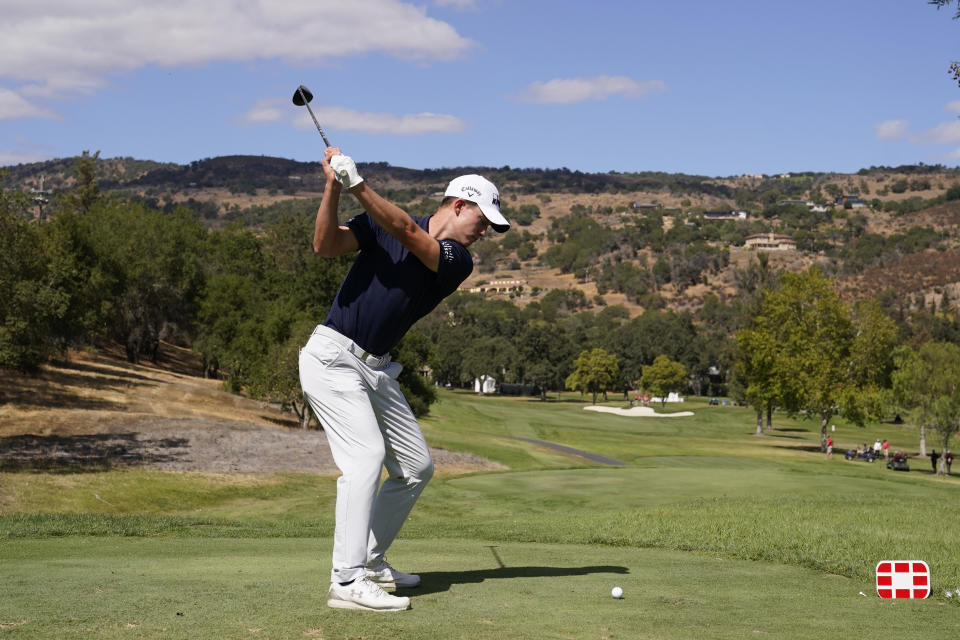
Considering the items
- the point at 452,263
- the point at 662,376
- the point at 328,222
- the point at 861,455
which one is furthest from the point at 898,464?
the point at 662,376

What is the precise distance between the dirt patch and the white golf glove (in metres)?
27.8

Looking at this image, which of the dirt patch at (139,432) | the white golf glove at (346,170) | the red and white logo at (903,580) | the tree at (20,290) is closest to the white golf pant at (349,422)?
the white golf glove at (346,170)

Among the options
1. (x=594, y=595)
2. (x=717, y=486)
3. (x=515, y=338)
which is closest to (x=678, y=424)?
(x=515, y=338)

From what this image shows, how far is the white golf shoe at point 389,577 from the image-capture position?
7.01 m

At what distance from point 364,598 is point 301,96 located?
388cm

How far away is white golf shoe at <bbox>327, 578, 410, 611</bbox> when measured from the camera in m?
6.25

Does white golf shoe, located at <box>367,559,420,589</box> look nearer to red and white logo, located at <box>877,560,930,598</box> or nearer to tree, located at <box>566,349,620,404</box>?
red and white logo, located at <box>877,560,930,598</box>

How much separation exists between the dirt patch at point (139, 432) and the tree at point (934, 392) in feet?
98.1

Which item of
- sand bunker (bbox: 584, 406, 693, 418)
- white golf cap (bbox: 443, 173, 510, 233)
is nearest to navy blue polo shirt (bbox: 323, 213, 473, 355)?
white golf cap (bbox: 443, 173, 510, 233)

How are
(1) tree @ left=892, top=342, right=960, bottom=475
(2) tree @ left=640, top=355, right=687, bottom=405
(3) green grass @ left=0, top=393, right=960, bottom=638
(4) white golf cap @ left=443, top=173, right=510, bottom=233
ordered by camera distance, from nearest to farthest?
1. (3) green grass @ left=0, top=393, right=960, bottom=638
2. (4) white golf cap @ left=443, top=173, right=510, bottom=233
3. (1) tree @ left=892, top=342, right=960, bottom=475
4. (2) tree @ left=640, top=355, right=687, bottom=405

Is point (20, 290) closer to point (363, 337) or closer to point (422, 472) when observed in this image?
point (422, 472)

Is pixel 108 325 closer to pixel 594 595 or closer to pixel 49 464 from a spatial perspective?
pixel 49 464

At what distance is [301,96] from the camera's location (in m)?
7.61

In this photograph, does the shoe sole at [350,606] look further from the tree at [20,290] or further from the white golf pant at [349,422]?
the tree at [20,290]
